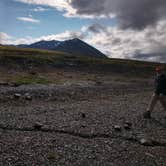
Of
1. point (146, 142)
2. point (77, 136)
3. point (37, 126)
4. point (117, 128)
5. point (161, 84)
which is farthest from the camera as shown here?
point (161, 84)

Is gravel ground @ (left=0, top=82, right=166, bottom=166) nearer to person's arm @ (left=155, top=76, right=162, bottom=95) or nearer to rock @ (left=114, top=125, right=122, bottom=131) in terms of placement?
rock @ (left=114, top=125, right=122, bottom=131)

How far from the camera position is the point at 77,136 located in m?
16.0

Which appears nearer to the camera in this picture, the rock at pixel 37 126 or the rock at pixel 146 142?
the rock at pixel 146 142

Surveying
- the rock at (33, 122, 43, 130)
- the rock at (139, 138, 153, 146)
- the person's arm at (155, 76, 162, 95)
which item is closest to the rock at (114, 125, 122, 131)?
the rock at (139, 138, 153, 146)

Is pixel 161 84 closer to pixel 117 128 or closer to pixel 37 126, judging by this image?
pixel 117 128

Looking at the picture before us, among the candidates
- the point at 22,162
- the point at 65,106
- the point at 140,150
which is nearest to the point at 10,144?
the point at 22,162

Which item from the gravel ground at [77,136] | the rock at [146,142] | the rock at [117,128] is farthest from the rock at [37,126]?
the rock at [146,142]

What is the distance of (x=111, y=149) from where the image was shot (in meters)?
14.3

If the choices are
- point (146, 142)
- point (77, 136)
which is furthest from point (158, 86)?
point (77, 136)

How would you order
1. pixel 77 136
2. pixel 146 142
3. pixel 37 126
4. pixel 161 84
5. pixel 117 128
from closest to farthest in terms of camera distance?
pixel 146 142 < pixel 77 136 < pixel 37 126 < pixel 117 128 < pixel 161 84

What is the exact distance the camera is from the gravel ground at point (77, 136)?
13.0 metres

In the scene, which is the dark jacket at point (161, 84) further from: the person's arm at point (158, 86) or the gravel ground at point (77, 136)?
the gravel ground at point (77, 136)

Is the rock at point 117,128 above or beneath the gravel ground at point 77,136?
above

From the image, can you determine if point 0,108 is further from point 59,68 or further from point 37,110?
point 59,68
